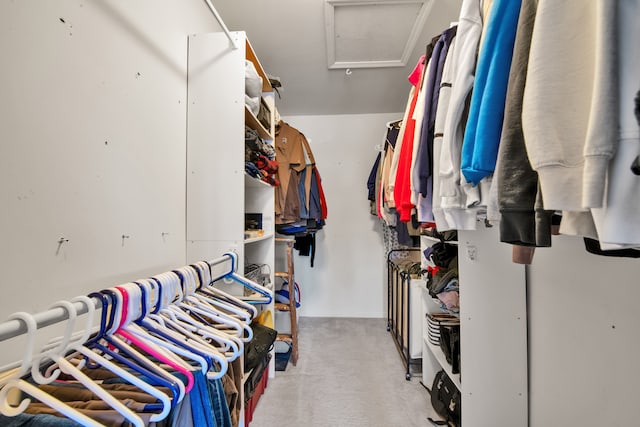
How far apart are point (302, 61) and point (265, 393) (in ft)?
7.96

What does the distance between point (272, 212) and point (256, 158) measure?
1.50ft

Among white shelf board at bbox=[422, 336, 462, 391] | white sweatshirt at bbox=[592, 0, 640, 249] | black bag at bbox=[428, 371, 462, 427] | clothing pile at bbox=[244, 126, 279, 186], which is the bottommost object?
black bag at bbox=[428, 371, 462, 427]

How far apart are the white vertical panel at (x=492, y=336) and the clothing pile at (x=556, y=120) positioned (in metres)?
0.65

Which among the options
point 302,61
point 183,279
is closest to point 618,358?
point 183,279

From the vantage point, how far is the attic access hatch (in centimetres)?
152

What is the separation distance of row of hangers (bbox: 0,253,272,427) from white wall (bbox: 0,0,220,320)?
9.8 inches

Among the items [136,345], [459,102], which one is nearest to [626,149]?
[459,102]

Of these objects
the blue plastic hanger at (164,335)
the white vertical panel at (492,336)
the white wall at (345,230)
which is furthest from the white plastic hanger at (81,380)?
the white wall at (345,230)

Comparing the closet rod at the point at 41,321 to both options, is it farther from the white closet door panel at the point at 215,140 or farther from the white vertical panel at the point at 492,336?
the white vertical panel at the point at 492,336

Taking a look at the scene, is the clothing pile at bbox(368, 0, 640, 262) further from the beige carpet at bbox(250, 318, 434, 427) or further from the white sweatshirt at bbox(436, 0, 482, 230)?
the beige carpet at bbox(250, 318, 434, 427)

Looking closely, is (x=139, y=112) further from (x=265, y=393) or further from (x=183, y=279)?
(x=265, y=393)

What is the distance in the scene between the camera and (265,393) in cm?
170

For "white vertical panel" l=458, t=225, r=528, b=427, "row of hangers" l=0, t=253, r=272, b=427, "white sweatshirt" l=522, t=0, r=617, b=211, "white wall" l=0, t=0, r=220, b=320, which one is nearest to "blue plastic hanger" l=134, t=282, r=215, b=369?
"row of hangers" l=0, t=253, r=272, b=427

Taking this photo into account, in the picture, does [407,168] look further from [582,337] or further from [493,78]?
[582,337]
